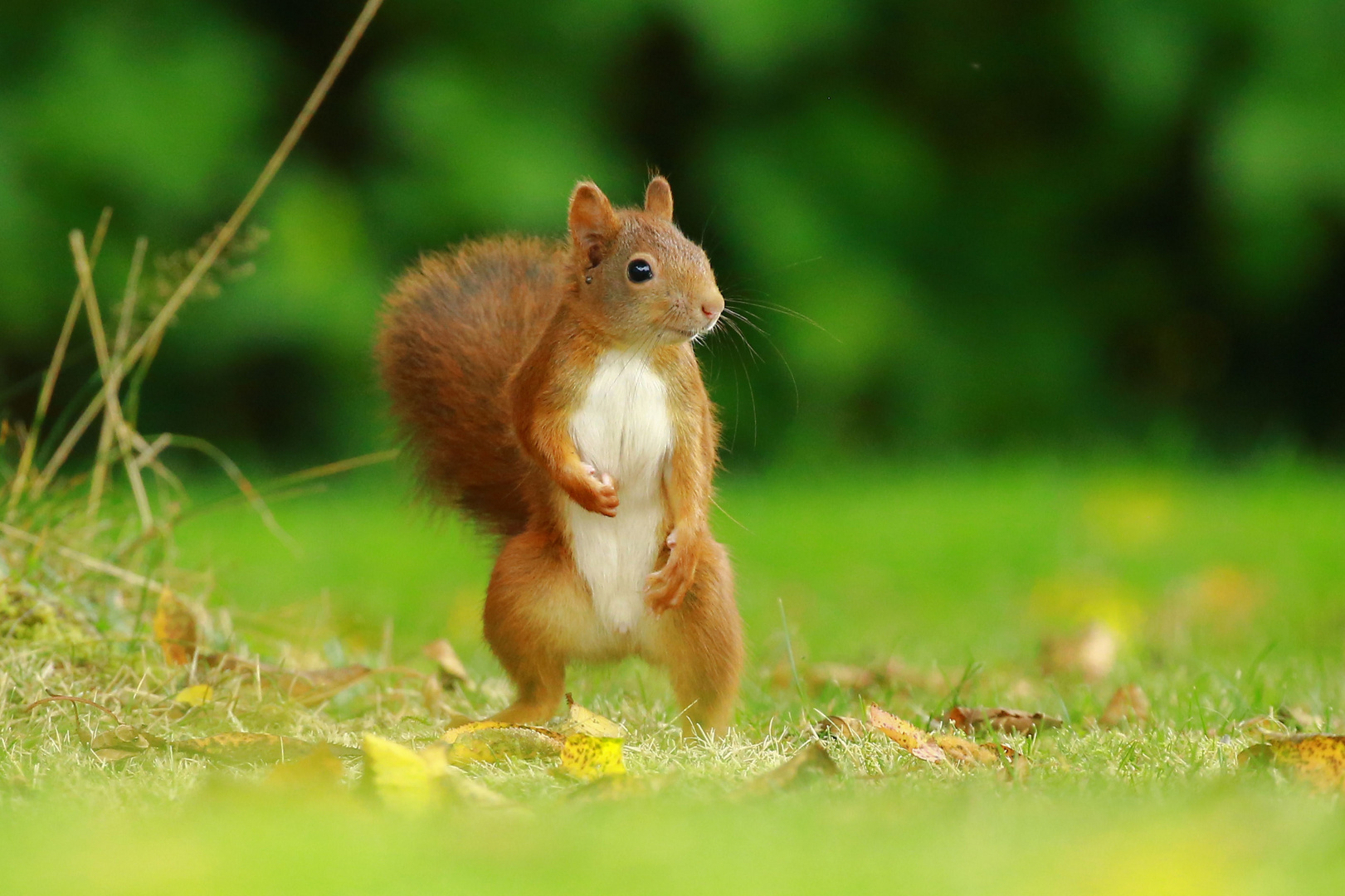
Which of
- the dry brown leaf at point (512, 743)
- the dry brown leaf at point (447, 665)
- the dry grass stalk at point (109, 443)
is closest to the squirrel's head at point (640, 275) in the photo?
the dry brown leaf at point (512, 743)

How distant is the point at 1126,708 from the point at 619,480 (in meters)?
0.95

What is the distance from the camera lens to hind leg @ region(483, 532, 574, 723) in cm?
236

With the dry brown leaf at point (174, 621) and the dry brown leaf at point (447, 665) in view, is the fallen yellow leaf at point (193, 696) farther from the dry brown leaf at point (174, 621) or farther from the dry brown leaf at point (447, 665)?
the dry brown leaf at point (447, 665)

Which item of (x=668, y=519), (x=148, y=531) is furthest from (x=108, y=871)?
(x=148, y=531)

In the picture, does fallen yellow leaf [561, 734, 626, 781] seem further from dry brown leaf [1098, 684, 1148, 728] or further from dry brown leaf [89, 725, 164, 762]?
dry brown leaf [1098, 684, 1148, 728]

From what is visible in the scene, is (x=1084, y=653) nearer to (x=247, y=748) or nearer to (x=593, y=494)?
(x=593, y=494)

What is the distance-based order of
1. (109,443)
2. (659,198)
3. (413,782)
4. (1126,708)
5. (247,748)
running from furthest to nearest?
(109,443), (1126,708), (659,198), (247,748), (413,782)

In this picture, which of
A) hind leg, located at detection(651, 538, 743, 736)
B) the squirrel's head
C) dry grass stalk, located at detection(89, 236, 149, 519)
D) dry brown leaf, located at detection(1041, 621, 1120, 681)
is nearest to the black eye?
the squirrel's head

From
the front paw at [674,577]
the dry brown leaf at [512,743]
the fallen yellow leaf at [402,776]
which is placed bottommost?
the dry brown leaf at [512,743]

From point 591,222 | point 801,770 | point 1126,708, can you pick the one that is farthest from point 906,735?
point 591,222

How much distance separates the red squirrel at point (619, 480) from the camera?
2287 mm

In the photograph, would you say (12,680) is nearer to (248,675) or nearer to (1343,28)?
(248,675)

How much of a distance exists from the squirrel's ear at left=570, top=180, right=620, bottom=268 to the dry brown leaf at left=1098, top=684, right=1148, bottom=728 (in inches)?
42.4

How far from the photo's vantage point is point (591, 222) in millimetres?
2367
